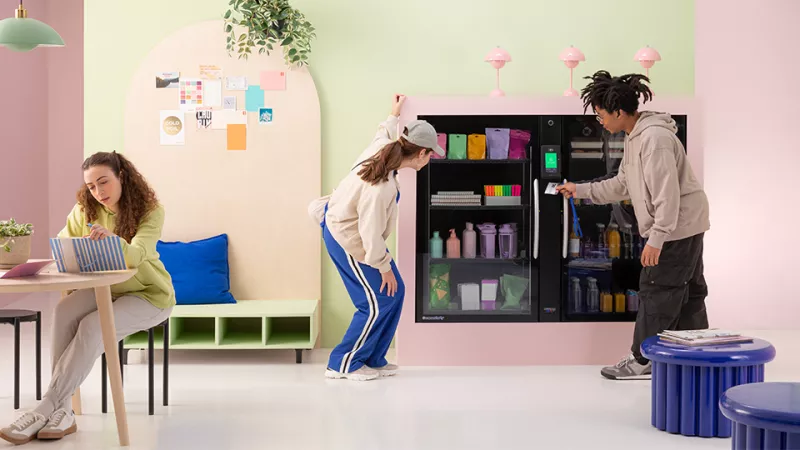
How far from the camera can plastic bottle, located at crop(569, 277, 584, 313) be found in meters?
5.18

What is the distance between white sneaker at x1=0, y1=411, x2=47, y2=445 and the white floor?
0.22 ft

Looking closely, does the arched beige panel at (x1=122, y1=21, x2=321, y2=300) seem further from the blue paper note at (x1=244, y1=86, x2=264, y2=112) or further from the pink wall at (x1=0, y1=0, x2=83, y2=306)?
the pink wall at (x1=0, y1=0, x2=83, y2=306)

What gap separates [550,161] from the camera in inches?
200

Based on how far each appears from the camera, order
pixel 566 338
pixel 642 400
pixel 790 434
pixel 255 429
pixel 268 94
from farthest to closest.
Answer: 1. pixel 268 94
2. pixel 566 338
3. pixel 642 400
4. pixel 255 429
5. pixel 790 434

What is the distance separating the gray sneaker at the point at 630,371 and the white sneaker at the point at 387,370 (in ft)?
3.92

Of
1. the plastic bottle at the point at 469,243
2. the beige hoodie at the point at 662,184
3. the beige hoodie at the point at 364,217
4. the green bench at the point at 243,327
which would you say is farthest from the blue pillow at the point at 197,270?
the beige hoodie at the point at 662,184

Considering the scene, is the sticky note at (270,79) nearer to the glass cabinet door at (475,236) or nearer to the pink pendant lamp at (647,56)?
the glass cabinet door at (475,236)

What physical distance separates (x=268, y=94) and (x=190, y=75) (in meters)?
0.52

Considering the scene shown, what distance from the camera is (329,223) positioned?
15.5ft

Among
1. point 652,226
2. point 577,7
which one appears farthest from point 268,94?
point 652,226

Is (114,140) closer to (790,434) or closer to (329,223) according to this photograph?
(329,223)

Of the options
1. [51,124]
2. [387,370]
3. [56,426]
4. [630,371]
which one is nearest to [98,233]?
[56,426]

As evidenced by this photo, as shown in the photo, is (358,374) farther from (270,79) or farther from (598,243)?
(270,79)

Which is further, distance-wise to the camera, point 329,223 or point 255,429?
point 329,223
